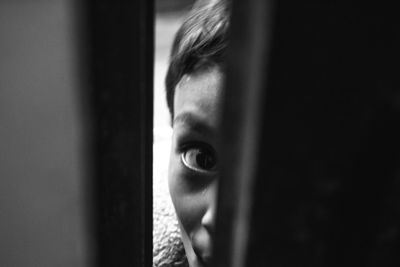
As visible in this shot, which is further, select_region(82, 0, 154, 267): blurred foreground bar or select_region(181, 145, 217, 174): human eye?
select_region(181, 145, 217, 174): human eye

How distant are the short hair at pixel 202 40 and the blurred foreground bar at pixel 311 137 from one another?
0.44 m

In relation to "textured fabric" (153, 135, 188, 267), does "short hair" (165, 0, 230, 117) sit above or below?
above

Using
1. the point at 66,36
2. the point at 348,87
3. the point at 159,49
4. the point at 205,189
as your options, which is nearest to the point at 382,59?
the point at 348,87

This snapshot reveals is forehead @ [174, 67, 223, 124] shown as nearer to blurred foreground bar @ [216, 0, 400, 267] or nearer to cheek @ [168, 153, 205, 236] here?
cheek @ [168, 153, 205, 236]

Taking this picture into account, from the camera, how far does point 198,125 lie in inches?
25.5

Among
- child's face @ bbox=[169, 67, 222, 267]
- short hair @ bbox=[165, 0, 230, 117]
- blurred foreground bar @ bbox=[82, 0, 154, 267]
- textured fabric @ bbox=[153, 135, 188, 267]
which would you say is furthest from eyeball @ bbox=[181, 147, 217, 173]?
blurred foreground bar @ bbox=[82, 0, 154, 267]

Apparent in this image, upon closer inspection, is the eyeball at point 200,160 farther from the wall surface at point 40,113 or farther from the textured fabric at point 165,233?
the wall surface at point 40,113

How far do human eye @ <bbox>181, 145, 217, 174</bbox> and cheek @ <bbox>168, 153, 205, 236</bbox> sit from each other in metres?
0.02

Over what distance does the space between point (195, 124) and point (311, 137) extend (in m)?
0.47

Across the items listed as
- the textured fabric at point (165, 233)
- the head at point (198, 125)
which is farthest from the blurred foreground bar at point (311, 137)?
the textured fabric at point (165, 233)

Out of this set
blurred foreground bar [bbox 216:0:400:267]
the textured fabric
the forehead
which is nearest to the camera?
blurred foreground bar [bbox 216:0:400:267]

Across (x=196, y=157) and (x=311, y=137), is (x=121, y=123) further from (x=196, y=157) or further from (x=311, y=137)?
(x=196, y=157)

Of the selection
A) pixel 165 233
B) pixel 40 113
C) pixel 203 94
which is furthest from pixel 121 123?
pixel 165 233

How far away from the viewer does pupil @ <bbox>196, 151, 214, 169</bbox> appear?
698 mm
